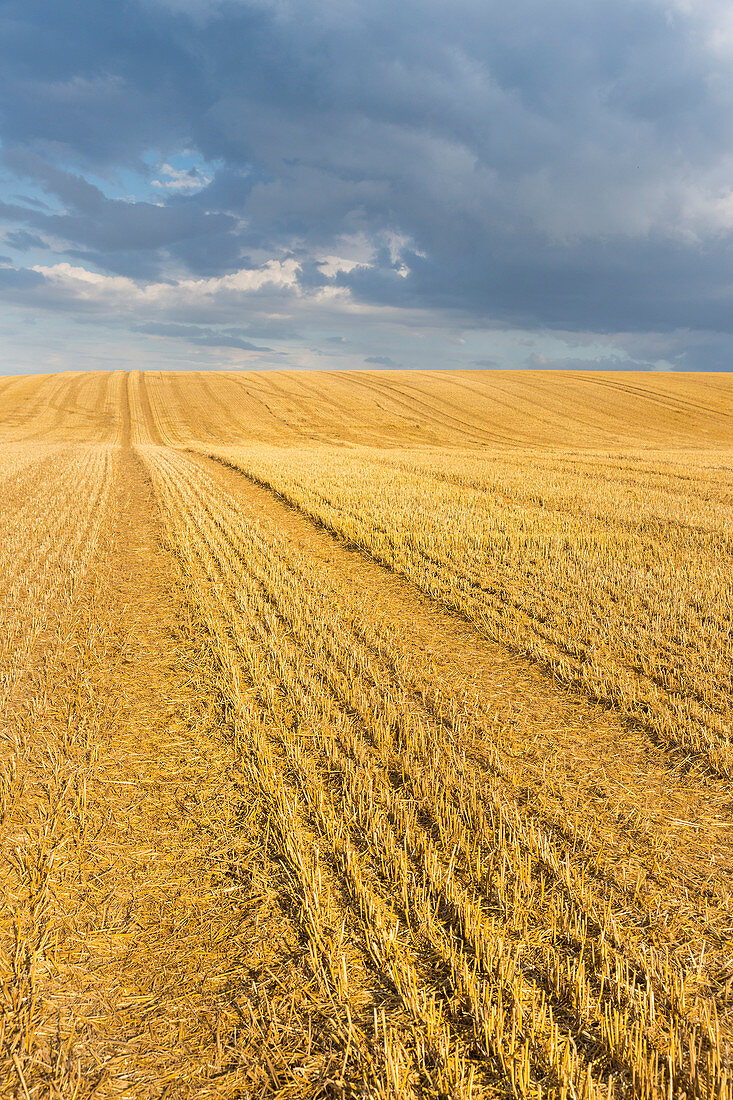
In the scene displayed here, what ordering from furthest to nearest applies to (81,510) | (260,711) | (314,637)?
1. (81,510)
2. (314,637)
3. (260,711)

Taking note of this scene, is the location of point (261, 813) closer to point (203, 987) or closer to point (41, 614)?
point (203, 987)

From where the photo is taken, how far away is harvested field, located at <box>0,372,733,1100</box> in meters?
2.49

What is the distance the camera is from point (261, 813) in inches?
157

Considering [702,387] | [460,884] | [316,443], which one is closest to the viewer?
[460,884]

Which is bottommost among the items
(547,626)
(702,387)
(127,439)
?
(547,626)

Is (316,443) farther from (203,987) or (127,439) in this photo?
(203,987)

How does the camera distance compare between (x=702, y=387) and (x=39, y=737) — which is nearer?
(x=39, y=737)

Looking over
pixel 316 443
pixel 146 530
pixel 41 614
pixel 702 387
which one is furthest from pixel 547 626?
pixel 702 387

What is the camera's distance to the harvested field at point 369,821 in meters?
2.49

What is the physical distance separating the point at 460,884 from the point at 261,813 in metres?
1.48

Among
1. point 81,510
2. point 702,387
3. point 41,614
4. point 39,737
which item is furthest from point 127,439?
point 702,387

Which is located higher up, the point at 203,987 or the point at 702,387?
the point at 702,387

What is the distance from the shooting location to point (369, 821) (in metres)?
3.84

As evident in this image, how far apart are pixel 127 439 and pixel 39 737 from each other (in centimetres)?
4284
